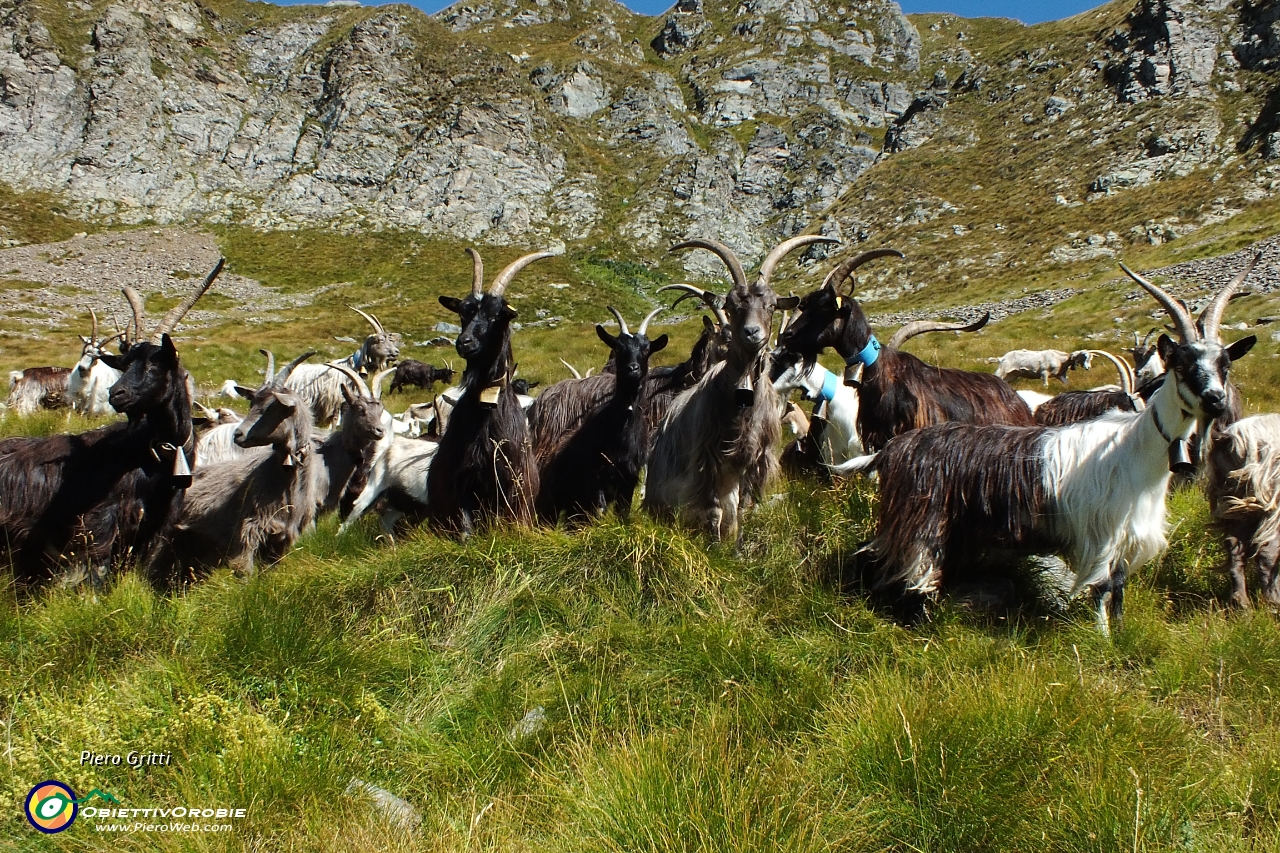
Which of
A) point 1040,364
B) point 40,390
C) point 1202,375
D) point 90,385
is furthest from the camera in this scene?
point 1040,364

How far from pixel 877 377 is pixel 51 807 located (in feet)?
22.1

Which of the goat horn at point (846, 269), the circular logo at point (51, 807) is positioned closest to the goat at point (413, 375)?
the goat horn at point (846, 269)

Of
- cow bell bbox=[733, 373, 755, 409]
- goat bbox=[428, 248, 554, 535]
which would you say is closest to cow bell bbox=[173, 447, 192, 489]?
goat bbox=[428, 248, 554, 535]

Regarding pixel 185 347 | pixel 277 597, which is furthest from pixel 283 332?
pixel 277 597

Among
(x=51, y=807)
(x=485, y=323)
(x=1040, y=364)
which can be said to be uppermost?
(x=485, y=323)

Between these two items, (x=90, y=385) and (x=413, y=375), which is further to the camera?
(x=413, y=375)

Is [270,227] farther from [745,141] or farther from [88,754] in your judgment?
[88,754]

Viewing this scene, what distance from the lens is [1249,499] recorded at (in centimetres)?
447

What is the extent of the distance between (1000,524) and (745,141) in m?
114

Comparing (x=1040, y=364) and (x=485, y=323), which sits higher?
(x=485, y=323)

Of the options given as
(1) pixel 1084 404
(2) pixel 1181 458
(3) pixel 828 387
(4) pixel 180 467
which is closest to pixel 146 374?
(4) pixel 180 467

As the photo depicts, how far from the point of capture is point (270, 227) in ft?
247

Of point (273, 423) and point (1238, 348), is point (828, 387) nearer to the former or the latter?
point (1238, 348)

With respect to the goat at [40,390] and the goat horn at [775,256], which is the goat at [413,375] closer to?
the goat at [40,390]
